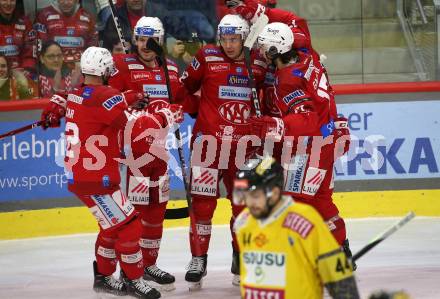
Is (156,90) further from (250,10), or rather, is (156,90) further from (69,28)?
(69,28)

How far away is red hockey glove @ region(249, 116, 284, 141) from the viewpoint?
236 inches

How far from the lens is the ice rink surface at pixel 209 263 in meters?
6.59

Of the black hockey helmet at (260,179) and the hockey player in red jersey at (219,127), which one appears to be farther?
the hockey player in red jersey at (219,127)

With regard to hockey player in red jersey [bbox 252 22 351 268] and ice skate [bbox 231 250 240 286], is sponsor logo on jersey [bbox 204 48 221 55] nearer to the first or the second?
hockey player in red jersey [bbox 252 22 351 268]

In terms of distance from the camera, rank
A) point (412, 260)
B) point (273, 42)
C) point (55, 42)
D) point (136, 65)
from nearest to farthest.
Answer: point (273, 42)
point (136, 65)
point (412, 260)
point (55, 42)

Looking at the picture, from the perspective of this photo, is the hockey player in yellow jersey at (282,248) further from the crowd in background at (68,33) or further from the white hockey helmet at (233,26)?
the crowd in background at (68,33)

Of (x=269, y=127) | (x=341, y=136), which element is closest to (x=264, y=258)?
(x=269, y=127)

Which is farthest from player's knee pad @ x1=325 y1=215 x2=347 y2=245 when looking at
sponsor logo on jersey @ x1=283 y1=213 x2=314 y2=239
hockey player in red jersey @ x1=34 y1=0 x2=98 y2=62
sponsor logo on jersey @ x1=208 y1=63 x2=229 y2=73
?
hockey player in red jersey @ x1=34 y1=0 x2=98 y2=62

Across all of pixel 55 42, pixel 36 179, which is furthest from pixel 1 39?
pixel 36 179

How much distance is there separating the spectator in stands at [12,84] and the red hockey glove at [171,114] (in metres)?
2.50

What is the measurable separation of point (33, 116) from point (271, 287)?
15.2 ft

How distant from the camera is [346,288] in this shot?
3865mm

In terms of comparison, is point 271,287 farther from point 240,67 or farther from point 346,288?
point 240,67

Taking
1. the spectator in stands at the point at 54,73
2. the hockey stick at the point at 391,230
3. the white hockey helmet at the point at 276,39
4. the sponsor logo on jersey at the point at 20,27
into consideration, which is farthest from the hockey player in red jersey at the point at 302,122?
the sponsor logo on jersey at the point at 20,27
